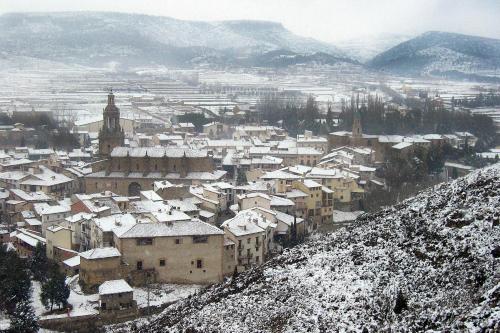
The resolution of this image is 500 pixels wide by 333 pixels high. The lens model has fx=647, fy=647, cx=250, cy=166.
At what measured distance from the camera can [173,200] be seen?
28.2 meters

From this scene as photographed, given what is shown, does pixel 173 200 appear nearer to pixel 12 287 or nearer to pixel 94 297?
pixel 94 297

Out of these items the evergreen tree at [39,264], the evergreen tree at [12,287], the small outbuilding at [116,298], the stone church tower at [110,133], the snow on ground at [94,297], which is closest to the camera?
the evergreen tree at [12,287]

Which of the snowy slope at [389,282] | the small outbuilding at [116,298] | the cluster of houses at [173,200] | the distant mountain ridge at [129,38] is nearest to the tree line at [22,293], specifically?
the small outbuilding at [116,298]

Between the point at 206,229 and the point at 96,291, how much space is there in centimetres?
418

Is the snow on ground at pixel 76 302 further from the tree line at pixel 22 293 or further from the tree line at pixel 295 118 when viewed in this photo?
the tree line at pixel 295 118

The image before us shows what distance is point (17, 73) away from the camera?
8956 cm

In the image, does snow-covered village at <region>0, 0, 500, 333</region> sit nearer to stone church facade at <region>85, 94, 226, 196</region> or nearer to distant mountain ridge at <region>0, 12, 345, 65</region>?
stone church facade at <region>85, 94, 226, 196</region>

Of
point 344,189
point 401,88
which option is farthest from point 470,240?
point 401,88

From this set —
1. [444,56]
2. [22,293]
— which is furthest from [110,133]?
[444,56]

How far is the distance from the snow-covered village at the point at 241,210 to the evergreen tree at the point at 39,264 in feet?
0.22

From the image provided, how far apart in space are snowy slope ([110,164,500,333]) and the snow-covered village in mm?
41

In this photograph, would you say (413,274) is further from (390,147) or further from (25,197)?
(390,147)

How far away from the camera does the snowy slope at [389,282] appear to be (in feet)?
30.7

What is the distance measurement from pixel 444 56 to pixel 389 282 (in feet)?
382
